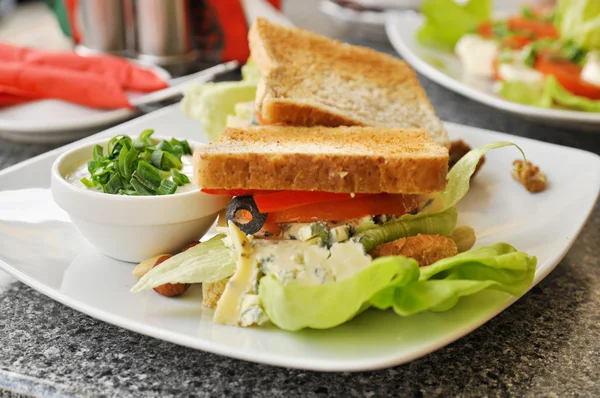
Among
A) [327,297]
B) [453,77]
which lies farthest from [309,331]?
[453,77]

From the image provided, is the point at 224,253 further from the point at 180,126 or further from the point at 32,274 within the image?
the point at 180,126

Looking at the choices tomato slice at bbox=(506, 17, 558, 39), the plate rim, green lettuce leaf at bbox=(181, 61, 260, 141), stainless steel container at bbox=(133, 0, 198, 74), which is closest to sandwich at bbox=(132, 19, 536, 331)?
green lettuce leaf at bbox=(181, 61, 260, 141)

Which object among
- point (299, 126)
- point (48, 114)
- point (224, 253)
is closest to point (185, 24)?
point (48, 114)

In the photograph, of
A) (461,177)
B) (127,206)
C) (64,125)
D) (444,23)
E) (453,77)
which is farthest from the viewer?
(444,23)

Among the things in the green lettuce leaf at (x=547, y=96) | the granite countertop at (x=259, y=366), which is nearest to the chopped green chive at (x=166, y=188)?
the granite countertop at (x=259, y=366)

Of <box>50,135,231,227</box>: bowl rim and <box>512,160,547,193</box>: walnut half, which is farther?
<box>512,160,547,193</box>: walnut half

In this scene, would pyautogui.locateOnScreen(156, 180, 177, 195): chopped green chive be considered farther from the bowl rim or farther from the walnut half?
the walnut half

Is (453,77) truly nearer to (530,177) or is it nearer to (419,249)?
(530,177)
